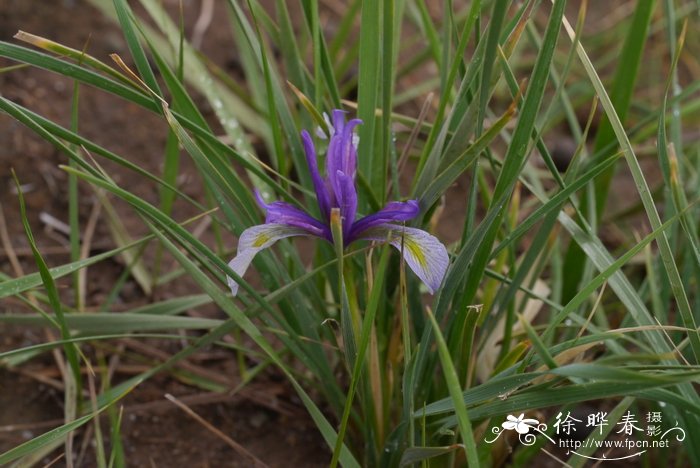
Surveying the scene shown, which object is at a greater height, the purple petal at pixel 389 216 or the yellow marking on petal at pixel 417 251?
the purple petal at pixel 389 216

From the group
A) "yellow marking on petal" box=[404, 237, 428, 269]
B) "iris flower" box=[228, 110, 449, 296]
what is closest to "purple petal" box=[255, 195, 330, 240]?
"iris flower" box=[228, 110, 449, 296]

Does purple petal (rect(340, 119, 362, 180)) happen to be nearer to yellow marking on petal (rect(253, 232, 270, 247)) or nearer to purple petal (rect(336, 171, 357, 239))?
purple petal (rect(336, 171, 357, 239))

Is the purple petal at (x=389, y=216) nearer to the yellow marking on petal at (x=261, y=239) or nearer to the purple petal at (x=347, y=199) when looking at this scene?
the purple petal at (x=347, y=199)

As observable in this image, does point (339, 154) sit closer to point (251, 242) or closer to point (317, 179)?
point (317, 179)

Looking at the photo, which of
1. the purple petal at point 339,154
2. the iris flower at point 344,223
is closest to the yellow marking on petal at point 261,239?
the iris flower at point 344,223

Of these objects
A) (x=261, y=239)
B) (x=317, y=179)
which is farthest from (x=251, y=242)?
(x=317, y=179)

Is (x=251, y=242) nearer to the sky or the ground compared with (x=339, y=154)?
nearer to the ground

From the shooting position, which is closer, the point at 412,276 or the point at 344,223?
the point at 344,223

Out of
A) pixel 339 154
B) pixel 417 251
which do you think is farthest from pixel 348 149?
pixel 417 251
